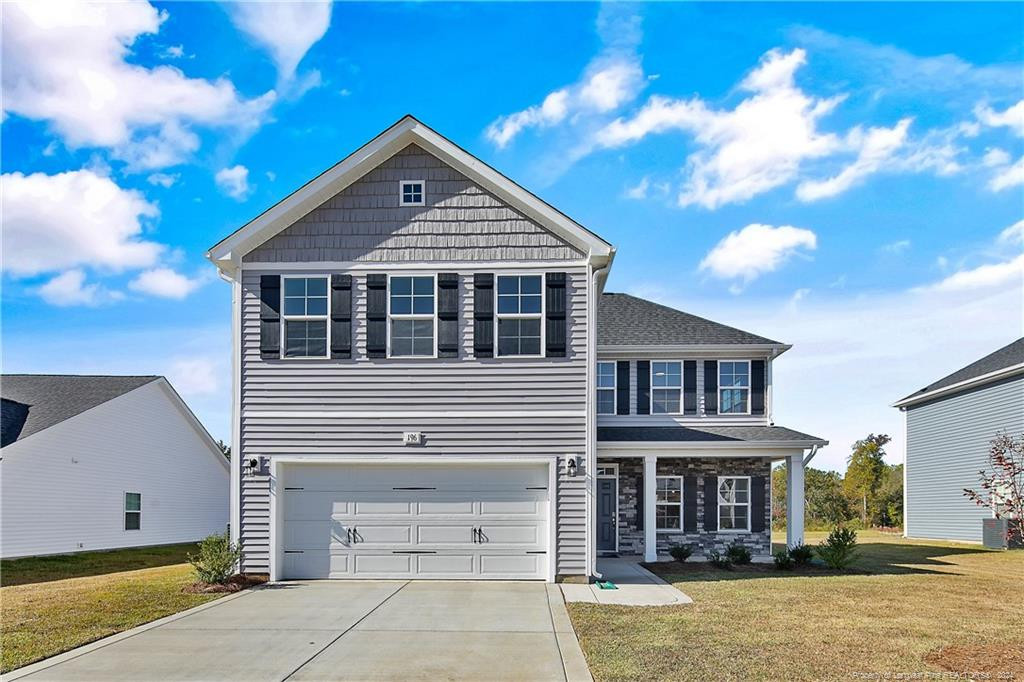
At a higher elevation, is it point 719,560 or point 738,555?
point 738,555

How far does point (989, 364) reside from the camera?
1054 inches

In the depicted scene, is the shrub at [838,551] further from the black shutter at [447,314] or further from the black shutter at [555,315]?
the black shutter at [447,314]

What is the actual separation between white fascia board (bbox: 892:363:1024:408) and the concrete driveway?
18.4 meters

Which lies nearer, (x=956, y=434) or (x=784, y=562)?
(x=784, y=562)

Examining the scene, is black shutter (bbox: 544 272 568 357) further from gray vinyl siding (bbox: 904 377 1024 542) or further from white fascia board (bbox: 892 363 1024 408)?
gray vinyl siding (bbox: 904 377 1024 542)

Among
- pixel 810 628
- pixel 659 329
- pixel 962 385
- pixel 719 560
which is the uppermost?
pixel 659 329

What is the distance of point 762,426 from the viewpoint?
62.0 ft

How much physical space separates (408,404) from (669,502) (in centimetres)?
754

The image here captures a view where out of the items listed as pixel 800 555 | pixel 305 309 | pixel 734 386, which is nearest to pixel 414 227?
pixel 305 309

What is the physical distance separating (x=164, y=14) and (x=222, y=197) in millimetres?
3932

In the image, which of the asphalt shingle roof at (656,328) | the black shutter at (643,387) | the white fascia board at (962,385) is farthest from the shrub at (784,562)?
the white fascia board at (962,385)

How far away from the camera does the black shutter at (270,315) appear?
574 inches

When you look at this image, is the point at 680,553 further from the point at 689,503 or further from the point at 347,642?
the point at 347,642

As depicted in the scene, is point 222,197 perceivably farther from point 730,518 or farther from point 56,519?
point 730,518
